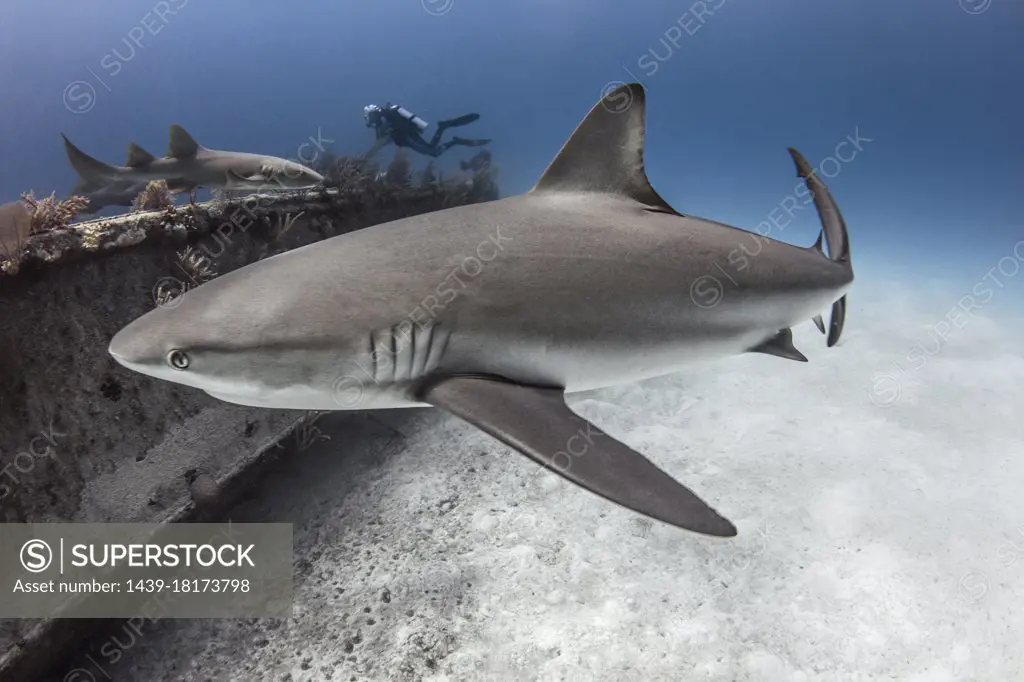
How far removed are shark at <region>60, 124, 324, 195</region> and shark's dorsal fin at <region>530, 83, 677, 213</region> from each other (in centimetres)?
467

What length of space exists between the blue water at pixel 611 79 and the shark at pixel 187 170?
1335 centimetres

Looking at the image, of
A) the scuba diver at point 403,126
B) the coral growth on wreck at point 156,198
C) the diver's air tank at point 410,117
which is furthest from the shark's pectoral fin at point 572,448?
the diver's air tank at point 410,117

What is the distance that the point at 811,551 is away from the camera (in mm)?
3250

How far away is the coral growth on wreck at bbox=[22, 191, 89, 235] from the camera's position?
231cm

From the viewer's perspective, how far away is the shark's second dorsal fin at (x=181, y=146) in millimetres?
6285

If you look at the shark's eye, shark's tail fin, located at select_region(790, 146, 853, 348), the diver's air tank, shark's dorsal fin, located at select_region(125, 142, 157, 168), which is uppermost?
the diver's air tank

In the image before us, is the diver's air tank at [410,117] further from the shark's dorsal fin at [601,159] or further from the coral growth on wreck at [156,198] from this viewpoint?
the shark's dorsal fin at [601,159]

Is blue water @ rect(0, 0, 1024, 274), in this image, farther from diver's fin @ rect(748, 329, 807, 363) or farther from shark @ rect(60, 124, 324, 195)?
diver's fin @ rect(748, 329, 807, 363)

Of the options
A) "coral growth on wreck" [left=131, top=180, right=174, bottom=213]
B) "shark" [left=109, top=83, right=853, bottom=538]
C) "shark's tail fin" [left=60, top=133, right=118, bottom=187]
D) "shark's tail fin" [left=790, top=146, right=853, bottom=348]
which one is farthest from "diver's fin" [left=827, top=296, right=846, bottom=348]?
"shark's tail fin" [left=60, top=133, right=118, bottom=187]

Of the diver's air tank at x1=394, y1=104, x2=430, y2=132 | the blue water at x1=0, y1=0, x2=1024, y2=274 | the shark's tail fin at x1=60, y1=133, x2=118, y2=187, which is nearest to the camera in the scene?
the shark's tail fin at x1=60, y1=133, x2=118, y2=187

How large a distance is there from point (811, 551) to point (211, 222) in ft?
14.9

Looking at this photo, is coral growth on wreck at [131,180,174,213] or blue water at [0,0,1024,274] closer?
coral growth on wreck at [131,180,174,213]

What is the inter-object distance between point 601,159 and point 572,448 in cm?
164

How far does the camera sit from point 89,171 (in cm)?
607
